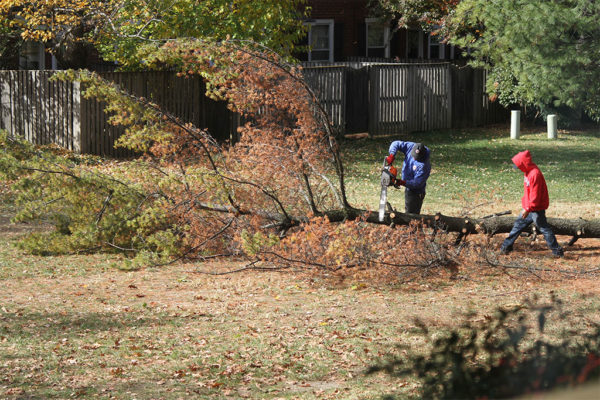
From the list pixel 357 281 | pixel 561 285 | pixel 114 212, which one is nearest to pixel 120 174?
pixel 114 212

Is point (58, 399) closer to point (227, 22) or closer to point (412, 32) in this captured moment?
point (227, 22)

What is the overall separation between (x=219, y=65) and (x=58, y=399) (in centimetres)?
590

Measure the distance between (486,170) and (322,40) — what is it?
1404 cm

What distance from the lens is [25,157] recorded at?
10711mm

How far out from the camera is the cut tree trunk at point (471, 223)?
404 inches

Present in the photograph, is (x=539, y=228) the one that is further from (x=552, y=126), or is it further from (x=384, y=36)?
(x=384, y=36)

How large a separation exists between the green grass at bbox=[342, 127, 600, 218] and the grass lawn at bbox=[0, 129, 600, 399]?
1.99 meters

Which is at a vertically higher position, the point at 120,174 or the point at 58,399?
the point at 120,174

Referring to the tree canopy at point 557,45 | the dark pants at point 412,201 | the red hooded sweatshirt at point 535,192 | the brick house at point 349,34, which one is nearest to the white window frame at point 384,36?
the brick house at point 349,34

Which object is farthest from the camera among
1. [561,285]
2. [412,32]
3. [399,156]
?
[412,32]

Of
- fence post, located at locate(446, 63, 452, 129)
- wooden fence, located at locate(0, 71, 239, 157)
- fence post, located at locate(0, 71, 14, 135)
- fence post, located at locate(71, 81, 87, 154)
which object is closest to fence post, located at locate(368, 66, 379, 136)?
fence post, located at locate(446, 63, 452, 129)

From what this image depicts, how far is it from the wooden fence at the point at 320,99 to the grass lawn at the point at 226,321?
6.62 metres

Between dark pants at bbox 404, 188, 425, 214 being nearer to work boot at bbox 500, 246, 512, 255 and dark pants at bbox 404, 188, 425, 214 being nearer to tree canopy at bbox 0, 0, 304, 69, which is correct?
work boot at bbox 500, 246, 512, 255

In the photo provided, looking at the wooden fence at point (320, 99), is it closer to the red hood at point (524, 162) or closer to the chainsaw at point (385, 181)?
the chainsaw at point (385, 181)
